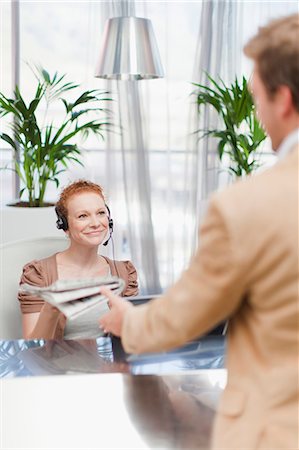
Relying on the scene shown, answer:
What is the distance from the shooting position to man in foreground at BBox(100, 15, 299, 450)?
4.18 feet

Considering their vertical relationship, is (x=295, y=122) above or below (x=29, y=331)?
above

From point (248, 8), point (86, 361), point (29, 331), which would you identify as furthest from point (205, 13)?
point (86, 361)

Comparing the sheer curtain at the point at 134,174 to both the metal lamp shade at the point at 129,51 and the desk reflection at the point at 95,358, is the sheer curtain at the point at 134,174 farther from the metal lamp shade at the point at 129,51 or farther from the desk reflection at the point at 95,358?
the desk reflection at the point at 95,358

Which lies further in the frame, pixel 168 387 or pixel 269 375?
pixel 168 387

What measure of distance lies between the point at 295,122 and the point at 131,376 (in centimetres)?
98

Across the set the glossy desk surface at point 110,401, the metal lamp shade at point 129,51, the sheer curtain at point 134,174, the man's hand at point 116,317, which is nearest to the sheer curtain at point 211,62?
the sheer curtain at point 134,174

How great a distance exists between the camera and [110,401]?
199 centimetres

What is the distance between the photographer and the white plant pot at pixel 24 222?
4953 mm

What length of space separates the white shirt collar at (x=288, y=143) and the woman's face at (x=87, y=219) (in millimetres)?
1619

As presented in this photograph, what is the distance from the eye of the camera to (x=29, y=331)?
2.71m

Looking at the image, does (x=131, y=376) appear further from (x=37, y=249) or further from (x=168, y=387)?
(x=37, y=249)

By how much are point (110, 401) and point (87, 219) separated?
41.5 inches

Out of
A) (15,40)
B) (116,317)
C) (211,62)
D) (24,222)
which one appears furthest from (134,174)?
(116,317)

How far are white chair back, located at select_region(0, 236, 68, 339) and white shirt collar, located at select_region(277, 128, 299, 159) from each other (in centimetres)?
173
